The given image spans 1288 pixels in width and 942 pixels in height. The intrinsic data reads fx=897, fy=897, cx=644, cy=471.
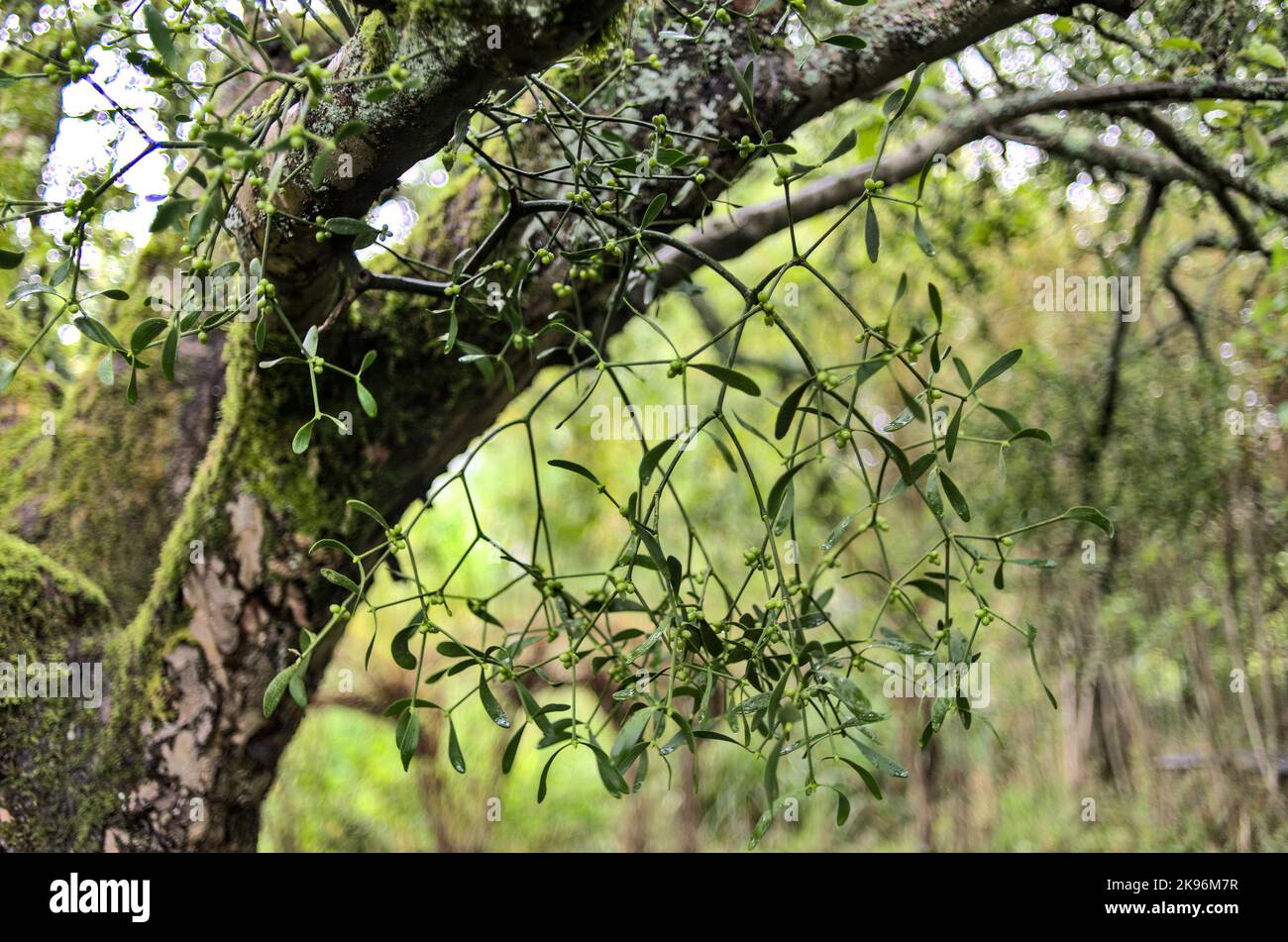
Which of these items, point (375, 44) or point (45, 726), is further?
point (45, 726)

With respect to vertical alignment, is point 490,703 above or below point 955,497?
below

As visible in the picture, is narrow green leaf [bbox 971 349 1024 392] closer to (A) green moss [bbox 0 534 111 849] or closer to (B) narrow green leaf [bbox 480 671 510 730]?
(B) narrow green leaf [bbox 480 671 510 730]

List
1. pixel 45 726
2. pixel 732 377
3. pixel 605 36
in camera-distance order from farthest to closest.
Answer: pixel 45 726
pixel 605 36
pixel 732 377

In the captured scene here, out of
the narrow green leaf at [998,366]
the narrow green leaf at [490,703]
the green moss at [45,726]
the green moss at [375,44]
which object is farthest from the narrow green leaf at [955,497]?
the green moss at [45,726]

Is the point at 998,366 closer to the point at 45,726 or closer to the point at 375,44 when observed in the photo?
the point at 375,44

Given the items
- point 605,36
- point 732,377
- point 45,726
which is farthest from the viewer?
point 45,726

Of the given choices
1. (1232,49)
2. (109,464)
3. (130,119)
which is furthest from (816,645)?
(1232,49)

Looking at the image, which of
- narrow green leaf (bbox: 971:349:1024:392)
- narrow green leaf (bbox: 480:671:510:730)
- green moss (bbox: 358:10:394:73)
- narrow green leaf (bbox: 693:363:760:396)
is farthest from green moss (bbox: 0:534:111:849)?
narrow green leaf (bbox: 971:349:1024:392)

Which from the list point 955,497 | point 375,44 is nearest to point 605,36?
point 375,44

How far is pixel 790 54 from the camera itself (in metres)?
0.84
